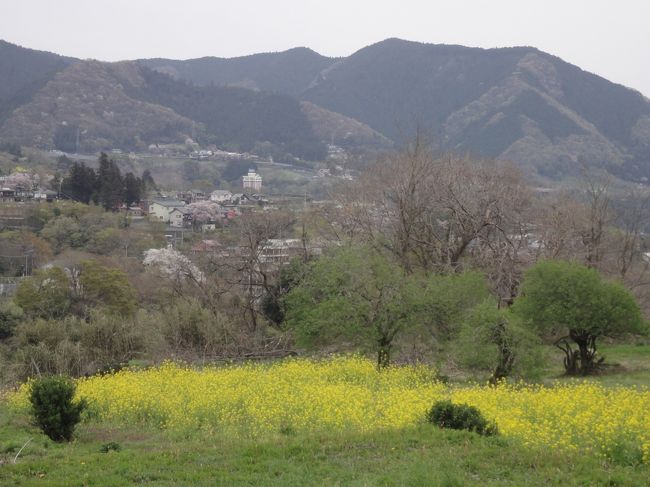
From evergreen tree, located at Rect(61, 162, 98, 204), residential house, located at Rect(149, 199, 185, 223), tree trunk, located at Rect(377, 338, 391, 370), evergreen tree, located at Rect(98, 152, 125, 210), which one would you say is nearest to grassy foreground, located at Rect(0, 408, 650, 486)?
tree trunk, located at Rect(377, 338, 391, 370)

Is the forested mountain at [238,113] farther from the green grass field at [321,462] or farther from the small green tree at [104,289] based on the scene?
the green grass field at [321,462]

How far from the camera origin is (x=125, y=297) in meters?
35.3

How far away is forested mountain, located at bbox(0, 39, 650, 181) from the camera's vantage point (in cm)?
11156

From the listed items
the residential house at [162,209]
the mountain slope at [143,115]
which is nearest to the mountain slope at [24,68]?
the mountain slope at [143,115]

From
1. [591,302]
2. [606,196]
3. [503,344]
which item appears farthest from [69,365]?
[606,196]

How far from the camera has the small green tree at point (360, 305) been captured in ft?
73.0

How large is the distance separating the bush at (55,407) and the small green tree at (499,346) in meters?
9.80

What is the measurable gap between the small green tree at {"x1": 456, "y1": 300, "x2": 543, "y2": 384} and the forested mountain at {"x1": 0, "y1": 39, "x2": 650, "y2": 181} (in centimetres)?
8186

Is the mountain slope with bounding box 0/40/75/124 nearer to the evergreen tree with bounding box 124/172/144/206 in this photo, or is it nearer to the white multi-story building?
the white multi-story building

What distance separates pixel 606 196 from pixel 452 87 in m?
117

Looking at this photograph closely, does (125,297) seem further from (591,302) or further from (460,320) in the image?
(591,302)

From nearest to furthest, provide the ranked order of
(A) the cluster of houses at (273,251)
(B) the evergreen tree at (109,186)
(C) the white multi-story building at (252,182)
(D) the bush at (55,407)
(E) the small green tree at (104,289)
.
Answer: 1. (D) the bush at (55,407)
2. (A) the cluster of houses at (273,251)
3. (E) the small green tree at (104,289)
4. (B) the evergreen tree at (109,186)
5. (C) the white multi-story building at (252,182)

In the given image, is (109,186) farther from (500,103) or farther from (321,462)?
(500,103)

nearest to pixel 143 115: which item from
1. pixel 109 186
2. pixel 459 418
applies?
pixel 109 186
